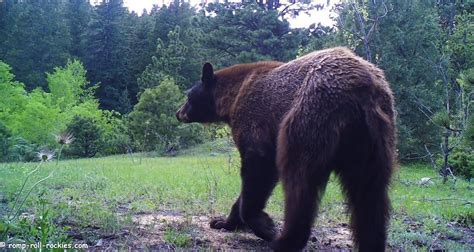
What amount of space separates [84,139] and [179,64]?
1437cm

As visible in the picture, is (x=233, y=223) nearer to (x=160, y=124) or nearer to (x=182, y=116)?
(x=182, y=116)

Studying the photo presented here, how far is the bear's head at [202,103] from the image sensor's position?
6.02 m

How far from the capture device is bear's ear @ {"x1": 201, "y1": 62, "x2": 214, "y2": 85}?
5.79m

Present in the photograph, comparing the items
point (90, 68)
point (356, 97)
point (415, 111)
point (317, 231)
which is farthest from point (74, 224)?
point (90, 68)

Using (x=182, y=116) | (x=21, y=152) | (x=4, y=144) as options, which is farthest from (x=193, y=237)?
(x=4, y=144)

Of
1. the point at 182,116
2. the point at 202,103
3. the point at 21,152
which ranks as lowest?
the point at 21,152

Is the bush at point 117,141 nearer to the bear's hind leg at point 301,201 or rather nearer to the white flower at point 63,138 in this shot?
the white flower at point 63,138

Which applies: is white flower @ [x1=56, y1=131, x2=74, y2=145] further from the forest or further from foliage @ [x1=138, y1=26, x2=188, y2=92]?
foliage @ [x1=138, y1=26, x2=188, y2=92]

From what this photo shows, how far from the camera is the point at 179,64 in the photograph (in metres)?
38.8

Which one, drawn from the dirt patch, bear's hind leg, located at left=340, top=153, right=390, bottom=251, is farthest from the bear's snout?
bear's hind leg, located at left=340, top=153, right=390, bottom=251

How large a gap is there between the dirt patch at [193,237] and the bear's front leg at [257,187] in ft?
0.57

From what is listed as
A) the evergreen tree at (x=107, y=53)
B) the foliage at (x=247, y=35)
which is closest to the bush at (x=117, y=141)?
the foliage at (x=247, y=35)

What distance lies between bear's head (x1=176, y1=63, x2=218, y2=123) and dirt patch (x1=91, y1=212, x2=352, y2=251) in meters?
1.43

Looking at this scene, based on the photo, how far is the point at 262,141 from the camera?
4.57 metres
